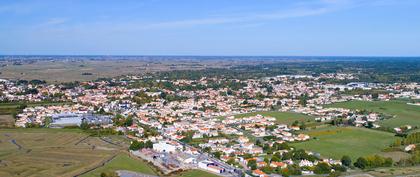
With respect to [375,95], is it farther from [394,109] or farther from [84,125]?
[84,125]

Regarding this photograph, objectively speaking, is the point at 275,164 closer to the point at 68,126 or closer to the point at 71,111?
the point at 68,126

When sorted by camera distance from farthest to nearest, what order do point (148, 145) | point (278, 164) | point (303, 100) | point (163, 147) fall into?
point (303, 100), point (148, 145), point (163, 147), point (278, 164)

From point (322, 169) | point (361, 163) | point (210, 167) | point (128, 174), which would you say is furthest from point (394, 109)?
point (128, 174)

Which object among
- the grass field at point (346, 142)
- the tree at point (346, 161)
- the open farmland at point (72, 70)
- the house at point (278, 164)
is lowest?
the open farmland at point (72, 70)

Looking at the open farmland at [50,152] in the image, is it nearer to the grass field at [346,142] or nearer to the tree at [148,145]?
the tree at [148,145]

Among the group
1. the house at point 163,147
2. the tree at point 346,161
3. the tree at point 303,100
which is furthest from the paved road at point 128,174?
the tree at point 303,100

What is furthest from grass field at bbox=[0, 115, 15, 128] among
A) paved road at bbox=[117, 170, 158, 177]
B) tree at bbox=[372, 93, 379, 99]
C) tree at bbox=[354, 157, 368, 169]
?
tree at bbox=[372, 93, 379, 99]

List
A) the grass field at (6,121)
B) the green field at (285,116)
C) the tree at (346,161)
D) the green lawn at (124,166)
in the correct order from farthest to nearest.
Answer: the green field at (285,116) < the grass field at (6,121) < the tree at (346,161) < the green lawn at (124,166)
